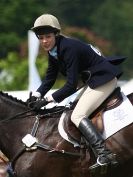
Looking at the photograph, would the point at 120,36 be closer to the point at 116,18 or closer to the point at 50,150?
the point at 116,18

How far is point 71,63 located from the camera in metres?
10.3

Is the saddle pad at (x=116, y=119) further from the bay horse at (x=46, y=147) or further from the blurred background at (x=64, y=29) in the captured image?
the blurred background at (x=64, y=29)

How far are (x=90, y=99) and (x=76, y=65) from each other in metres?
0.61

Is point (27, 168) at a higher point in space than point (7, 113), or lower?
lower

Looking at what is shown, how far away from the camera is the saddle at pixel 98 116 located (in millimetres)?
10531

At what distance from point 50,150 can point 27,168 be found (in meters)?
0.41

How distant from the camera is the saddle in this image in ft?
34.6

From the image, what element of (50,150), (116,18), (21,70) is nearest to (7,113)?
(50,150)

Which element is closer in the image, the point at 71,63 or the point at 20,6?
the point at 71,63

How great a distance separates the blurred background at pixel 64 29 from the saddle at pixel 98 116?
8462 millimetres

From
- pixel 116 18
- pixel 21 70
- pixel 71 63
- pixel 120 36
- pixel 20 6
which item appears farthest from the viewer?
pixel 116 18

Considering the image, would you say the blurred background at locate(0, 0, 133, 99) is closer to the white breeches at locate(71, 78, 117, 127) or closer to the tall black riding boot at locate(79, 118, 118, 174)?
the white breeches at locate(71, 78, 117, 127)

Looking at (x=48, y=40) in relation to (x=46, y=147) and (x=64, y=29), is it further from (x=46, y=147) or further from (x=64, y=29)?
(x=64, y=29)

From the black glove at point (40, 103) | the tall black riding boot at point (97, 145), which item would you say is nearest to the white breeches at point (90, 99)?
the tall black riding boot at point (97, 145)
